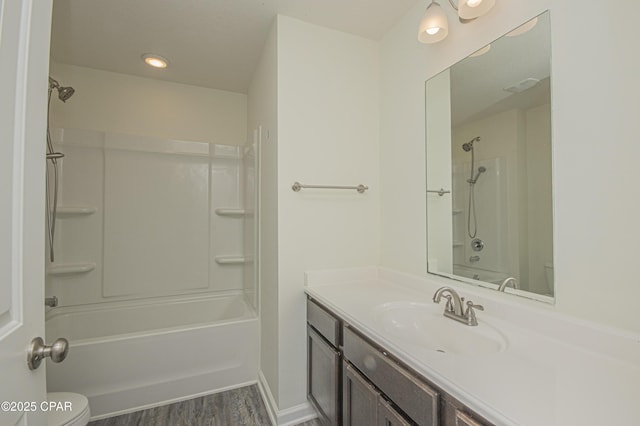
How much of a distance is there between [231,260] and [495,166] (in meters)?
2.29

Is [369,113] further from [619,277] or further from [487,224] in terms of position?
[619,277]

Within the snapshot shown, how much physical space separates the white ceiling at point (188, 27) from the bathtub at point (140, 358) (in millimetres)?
2016

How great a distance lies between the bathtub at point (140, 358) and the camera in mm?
1705

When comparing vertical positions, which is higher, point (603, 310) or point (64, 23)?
point (64, 23)

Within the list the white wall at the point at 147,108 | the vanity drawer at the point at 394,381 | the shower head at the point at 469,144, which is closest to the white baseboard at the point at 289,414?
the vanity drawer at the point at 394,381


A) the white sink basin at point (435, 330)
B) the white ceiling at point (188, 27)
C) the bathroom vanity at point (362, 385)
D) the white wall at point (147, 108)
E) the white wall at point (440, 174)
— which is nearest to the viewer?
the bathroom vanity at point (362, 385)

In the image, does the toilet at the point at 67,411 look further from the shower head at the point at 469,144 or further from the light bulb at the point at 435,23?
the light bulb at the point at 435,23

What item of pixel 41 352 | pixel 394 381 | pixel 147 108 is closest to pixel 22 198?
pixel 41 352

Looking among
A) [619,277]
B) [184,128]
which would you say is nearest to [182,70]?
[184,128]

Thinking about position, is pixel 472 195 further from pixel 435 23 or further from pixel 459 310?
pixel 435 23

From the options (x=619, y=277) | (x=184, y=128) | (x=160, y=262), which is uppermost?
(x=184, y=128)

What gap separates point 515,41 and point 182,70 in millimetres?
2452

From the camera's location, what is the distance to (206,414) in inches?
69.0

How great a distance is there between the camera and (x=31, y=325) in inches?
25.8
